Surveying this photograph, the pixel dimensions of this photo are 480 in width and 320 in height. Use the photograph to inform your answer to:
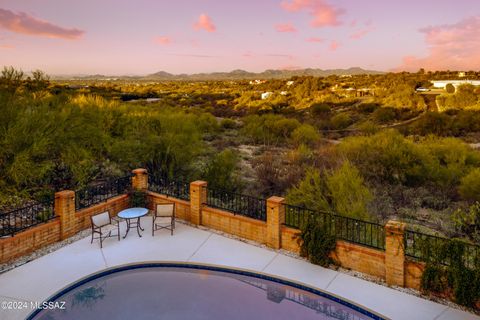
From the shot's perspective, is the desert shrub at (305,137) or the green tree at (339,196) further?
the desert shrub at (305,137)

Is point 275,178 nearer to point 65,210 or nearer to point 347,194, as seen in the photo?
point 347,194

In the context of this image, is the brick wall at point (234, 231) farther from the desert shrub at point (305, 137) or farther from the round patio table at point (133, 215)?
the desert shrub at point (305, 137)

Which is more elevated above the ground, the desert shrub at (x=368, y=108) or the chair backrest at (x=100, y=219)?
Result: the desert shrub at (x=368, y=108)

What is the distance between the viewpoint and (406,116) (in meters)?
41.3

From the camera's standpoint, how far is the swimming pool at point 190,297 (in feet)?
20.5

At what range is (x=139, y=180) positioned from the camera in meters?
11.5

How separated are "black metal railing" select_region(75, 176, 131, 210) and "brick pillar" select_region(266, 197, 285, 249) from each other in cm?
522

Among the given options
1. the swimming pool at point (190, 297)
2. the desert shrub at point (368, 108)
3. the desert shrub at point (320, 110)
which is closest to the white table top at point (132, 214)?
the swimming pool at point (190, 297)

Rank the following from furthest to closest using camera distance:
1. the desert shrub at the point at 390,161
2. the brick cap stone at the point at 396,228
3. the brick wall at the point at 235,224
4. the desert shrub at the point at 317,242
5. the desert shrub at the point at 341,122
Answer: the desert shrub at the point at 341,122, the desert shrub at the point at 390,161, the brick wall at the point at 235,224, the desert shrub at the point at 317,242, the brick cap stone at the point at 396,228

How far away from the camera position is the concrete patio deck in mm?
6293

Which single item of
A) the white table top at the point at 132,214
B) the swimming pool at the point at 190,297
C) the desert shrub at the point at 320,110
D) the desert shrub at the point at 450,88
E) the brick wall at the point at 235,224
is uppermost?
the desert shrub at the point at 450,88

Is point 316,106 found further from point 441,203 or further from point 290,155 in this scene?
point 441,203

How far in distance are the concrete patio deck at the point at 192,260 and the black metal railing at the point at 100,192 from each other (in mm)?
1645

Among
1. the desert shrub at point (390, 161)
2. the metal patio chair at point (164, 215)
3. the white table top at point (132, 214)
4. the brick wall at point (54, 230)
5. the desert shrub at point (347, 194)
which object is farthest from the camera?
the desert shrub at point (390, 161)
